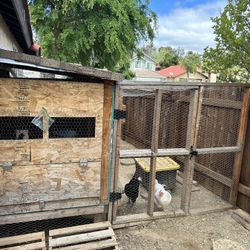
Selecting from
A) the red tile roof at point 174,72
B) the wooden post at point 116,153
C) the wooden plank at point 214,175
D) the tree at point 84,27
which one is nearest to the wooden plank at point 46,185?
the wooden post at point 116,153

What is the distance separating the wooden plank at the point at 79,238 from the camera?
294 centimetres

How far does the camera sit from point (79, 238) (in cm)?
304

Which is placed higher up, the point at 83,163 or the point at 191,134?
the point at 191,134

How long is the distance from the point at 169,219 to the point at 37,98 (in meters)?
2.56

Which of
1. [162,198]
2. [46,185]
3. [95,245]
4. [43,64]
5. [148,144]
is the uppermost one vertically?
[43,64]

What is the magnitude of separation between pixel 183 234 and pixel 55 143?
6.90ft

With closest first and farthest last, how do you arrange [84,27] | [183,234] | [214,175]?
[183,234]
[214,175]
[84,27]

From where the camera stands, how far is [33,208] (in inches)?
120

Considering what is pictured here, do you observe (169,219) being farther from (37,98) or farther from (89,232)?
(37,98)

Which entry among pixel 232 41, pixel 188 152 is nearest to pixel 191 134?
pixel 188 152

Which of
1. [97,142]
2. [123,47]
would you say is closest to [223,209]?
[97,142]

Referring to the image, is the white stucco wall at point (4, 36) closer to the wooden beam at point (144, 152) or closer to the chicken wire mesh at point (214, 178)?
the wooden beam at point (144, 152)

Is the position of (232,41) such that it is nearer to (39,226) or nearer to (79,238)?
(79,238)

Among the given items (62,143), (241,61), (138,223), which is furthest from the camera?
(241,61)
